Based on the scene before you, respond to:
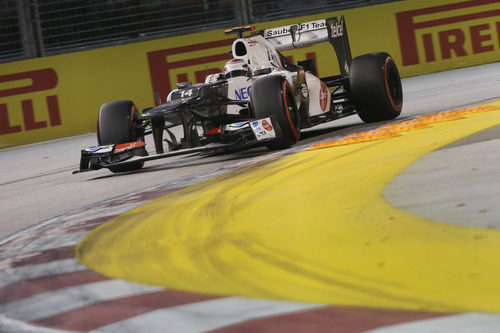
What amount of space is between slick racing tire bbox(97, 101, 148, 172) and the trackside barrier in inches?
260

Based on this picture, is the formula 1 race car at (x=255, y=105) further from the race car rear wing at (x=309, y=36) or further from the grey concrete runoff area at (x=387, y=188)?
the grey concrete runoff area at (x=387, y=188)

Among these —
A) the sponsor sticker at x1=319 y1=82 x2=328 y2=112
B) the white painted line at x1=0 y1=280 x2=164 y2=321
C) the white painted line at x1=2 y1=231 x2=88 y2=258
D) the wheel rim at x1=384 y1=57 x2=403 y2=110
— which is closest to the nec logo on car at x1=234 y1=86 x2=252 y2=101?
the sponsor sticker at x1=319 y1=82 x2=328 y2=112

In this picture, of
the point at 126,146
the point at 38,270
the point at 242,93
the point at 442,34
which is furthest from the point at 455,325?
the point at 442,34

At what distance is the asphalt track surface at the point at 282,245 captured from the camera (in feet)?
8.34

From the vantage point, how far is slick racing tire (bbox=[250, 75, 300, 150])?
7207 millimetres

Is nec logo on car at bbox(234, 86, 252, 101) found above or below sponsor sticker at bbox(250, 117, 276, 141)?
above

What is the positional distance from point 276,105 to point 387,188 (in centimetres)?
287

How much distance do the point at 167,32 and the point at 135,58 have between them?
2.98ft

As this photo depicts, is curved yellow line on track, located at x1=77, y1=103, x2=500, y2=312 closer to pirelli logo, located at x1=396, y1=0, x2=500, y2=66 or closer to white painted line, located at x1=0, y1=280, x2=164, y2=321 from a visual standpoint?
white painted line, located at x1=0, y1=280, x2=164, y2=321

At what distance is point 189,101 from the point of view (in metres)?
7.52

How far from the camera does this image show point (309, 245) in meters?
3.40

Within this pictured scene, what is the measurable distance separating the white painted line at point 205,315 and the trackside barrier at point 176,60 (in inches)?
472

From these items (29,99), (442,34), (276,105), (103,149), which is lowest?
(103,149)

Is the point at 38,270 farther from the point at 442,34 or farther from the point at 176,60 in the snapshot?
the point at 442,34
